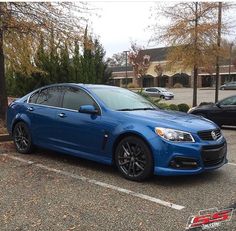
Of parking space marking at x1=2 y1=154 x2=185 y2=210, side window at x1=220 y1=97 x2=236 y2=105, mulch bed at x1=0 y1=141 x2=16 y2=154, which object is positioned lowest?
parking space marking at x1=2 y1=154 x2=185 y2=210

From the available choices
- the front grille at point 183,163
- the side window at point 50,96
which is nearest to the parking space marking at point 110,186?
the front grille at point 183,163

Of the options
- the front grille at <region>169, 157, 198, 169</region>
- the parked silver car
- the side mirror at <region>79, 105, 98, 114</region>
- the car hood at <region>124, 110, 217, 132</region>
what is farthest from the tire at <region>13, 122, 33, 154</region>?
the parked silver car

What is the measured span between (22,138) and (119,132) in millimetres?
2680

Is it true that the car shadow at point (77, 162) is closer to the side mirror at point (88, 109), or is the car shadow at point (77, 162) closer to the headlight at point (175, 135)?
the side mirror at point (88, 109)

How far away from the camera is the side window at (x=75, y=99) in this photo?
711 centimetres

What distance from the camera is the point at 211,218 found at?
463 cm

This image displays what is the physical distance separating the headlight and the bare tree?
19.8 feet

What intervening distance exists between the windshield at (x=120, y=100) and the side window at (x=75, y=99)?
0.62 ft

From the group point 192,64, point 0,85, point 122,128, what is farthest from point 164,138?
point 192,64

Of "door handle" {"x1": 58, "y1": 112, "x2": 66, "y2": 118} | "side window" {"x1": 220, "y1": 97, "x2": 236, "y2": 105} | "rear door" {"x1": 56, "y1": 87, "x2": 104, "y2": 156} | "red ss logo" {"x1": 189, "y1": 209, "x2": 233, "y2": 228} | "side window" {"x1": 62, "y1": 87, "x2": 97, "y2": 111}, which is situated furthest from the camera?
"side window" {"x1": 220, "y1": 97, "x2": 236, "y2": 105}

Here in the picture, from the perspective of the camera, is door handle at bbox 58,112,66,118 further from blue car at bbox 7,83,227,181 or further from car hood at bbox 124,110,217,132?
car hood at bbox 124,110,217,132

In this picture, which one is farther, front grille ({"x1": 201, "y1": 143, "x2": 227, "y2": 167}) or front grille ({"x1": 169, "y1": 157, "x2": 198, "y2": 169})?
front grille ({"x1": 201, "y1": 143, "x2": 227, "y2": 167})

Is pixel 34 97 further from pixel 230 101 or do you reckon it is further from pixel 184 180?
pixel 230 101

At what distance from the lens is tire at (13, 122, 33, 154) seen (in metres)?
8.02
